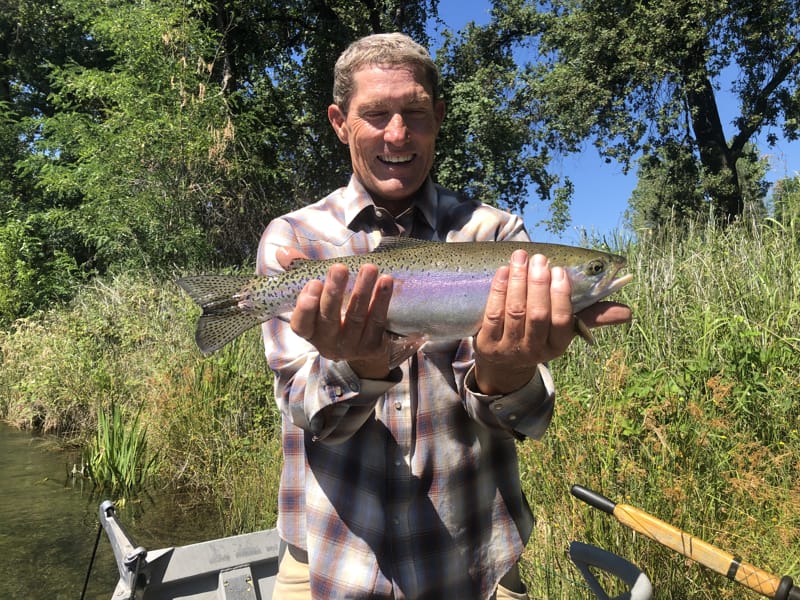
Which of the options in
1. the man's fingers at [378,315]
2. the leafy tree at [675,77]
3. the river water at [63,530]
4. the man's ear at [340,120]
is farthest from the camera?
the leafy tree at [675,77]

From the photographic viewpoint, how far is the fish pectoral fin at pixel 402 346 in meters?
2.01

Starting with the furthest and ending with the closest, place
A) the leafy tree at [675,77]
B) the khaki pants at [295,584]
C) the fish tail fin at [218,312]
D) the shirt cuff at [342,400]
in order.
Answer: the leafy tree at [675,77] → the fish tail fin at [218,312] → the khaki pants at [295,584] → the shirt cuff at [342,400]

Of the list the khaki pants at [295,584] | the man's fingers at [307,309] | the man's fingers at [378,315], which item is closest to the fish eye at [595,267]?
the man's fingers at [378,315]

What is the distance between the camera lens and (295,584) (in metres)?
2.17

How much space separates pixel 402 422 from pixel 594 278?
97cm

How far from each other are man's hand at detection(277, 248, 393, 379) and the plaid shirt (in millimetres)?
56

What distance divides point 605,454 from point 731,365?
1.45 m

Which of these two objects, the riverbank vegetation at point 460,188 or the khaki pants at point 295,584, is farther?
the riverbank vegetation at point 460,188

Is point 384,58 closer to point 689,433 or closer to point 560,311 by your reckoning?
point 560,311

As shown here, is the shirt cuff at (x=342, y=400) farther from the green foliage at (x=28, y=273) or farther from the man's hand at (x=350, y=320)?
the green foliage at (x=28, y=273)

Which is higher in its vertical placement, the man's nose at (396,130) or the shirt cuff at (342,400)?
the man's nose at (396,130)

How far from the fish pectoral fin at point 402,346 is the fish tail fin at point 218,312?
571 millimetres

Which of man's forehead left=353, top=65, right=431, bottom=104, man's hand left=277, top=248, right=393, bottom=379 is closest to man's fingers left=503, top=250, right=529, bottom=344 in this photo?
man's hand left=277, top=248, right=393, bottom=379

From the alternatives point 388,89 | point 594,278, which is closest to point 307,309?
point 388,89
